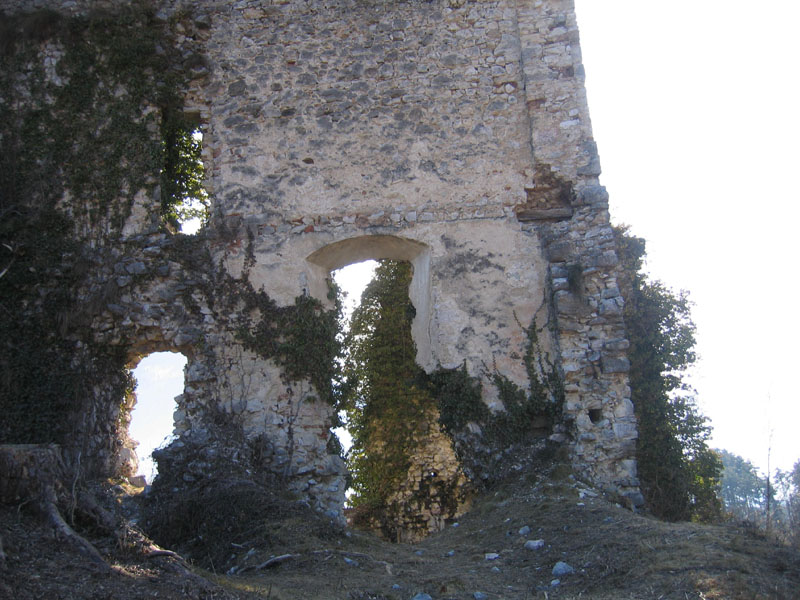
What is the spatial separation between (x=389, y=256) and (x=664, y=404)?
12.8ft

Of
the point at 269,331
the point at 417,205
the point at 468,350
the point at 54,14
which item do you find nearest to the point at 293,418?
the point at 269,331

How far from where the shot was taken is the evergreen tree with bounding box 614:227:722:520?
7.75 m

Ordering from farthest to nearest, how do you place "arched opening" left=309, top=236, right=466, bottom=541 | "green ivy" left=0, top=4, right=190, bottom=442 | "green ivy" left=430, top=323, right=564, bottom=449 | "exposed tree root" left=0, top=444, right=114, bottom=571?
"arched opening" left=309, top=236, right=466, bottom=541
"green ivy" left=0, top=4, right=190, bottom=442
"green ivy" left=430, top=323, right=564, bottom=449
"exposed tree root" left=0, top=444, right=114, bottom=571

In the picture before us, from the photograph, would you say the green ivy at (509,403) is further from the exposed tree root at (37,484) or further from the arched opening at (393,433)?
the exposed tree root at (37,484)

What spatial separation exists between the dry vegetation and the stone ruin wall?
1.63 metres

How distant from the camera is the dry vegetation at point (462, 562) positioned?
3322 mm

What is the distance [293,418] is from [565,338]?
3149 millimetres

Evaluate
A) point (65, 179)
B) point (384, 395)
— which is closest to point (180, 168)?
point (65, 179)

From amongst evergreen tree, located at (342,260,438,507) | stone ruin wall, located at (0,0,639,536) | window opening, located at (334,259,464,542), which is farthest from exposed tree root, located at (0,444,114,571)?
evergreen tree, located at (342,260,438,507)

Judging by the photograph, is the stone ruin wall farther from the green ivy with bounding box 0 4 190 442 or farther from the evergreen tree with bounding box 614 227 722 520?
the evergreen tree with bounding box 614 227 722 520

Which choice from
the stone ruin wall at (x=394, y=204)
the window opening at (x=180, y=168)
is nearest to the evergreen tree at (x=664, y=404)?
the stone ruin wall at (x=394, y=204)

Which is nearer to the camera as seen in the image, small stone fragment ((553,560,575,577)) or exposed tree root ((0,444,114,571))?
exposed tree root ((0,444,114,571))

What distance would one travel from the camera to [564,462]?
22.7 ft

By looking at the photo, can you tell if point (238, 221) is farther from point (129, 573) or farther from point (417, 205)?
point (129, 573)
